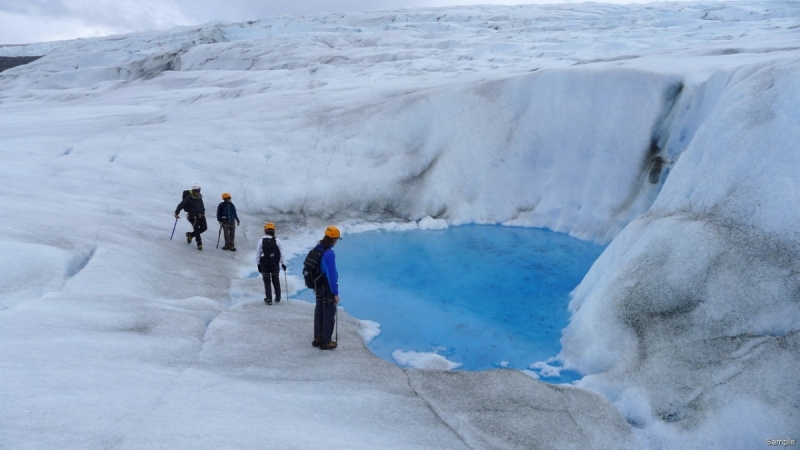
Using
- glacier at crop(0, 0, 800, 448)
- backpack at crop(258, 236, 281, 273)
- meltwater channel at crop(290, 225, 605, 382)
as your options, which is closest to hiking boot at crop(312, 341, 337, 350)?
glacier at crop(0, 0, 800, 448)

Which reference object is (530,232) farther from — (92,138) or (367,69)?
(367,69)

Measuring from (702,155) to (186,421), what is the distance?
11.0m

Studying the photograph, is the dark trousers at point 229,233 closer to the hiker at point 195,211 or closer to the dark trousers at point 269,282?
the hiker at point 195,211

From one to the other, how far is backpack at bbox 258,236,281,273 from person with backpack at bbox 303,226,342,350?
107 inches

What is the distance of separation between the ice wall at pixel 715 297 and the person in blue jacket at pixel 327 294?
14.5ft

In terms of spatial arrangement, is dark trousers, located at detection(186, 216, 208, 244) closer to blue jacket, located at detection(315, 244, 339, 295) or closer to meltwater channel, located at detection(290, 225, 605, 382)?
meltwater channel, located at detection(290, 225, 605, 382)

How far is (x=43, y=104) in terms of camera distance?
126ft

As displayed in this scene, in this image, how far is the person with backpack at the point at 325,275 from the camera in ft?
27.6

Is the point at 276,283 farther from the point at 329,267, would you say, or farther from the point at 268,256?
the point at 329,267

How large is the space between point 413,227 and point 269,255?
8729 millimetres

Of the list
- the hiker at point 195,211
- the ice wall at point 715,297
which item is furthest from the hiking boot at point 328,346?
the hiker at point 195,211

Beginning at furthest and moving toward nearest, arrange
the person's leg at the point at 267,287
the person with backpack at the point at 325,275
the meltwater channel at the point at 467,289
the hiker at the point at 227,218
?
1. the hiker at the point at 227,218
2. the person's leg at the point at 267,287
3. the meltwater channel at the point at 467,289
4. the person with backpack at the point at 325,275

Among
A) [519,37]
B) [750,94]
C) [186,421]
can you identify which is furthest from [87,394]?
[519,37]

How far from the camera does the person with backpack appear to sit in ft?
27.6
